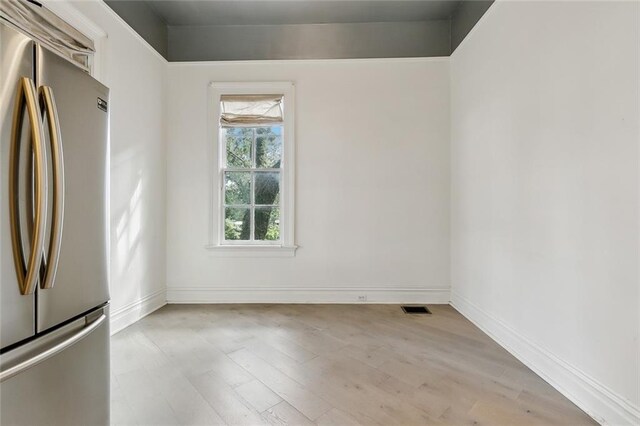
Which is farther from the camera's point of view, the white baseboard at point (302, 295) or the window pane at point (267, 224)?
the window pane at point (267, 224)

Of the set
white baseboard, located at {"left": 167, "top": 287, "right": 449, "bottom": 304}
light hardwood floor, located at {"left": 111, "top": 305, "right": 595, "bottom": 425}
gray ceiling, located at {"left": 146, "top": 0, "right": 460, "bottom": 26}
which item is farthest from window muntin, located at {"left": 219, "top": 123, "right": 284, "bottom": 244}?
gray ceiling, located at {"left": 146, "top": 0, "right": 460, "bottom": 26}

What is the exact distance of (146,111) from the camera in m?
2.70

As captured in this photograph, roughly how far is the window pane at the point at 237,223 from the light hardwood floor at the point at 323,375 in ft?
3.05

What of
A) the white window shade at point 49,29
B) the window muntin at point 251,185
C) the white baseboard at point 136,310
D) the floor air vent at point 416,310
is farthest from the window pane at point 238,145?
the floor air vent at point 416,310

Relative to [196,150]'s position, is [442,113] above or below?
above

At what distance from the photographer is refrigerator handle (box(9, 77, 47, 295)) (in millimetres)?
848

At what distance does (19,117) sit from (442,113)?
10.5 feet

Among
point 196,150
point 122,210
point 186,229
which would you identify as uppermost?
point 196,150

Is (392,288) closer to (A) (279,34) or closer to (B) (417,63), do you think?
(B) (417,63)

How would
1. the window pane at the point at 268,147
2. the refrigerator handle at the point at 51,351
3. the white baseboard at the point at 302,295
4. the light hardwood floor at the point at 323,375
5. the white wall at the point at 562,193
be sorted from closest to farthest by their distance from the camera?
the refrigerator handle at the point at 51,351
the white wall at the point at 562,193
the light hardwood floor at the point at 323,375
the white baseboard at the point at 302,295
the window pane at the point at 268,147

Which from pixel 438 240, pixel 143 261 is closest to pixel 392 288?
pixel 438 240

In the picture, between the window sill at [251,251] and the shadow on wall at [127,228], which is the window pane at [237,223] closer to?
the window sill at [251,251]

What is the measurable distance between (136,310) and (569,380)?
3275 mm

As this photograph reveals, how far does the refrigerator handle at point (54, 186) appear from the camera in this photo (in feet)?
3.04
